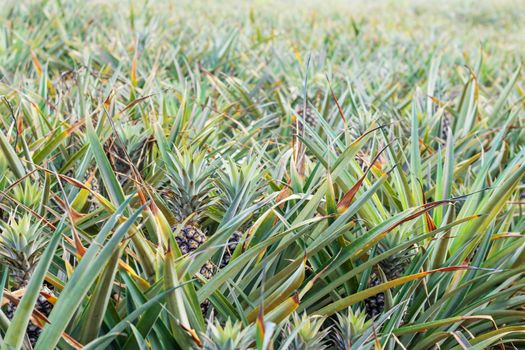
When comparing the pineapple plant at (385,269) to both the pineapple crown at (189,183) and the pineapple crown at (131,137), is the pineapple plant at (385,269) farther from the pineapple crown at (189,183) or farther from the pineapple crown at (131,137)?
the pineapple crown at (131,137)

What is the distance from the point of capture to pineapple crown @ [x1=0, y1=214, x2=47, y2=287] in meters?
0.98

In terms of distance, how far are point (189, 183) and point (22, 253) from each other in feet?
1.04

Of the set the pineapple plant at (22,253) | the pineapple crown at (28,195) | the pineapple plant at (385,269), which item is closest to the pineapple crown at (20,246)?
the pineapple plant at (22,253)

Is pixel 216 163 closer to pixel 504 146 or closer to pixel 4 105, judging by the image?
pixel 4 105

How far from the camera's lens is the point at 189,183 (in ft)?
3.87

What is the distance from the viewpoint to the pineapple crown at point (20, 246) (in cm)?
98

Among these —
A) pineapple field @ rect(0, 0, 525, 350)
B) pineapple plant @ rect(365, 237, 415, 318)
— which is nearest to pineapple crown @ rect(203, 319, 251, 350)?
pineapple field @ rect(0, 0, 525, 350)

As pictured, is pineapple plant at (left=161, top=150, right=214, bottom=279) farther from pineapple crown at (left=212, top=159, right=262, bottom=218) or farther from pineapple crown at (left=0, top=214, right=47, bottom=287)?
pineapple crown at (left=0, top=214, right=47, bottom=287)

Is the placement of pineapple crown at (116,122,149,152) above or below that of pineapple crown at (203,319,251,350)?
above

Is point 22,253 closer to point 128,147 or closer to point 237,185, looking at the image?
point 237,185

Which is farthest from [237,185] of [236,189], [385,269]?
[385,269]

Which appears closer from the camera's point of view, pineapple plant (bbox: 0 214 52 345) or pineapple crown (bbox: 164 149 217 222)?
pineapple plant (bbox: 0 214 52 345)

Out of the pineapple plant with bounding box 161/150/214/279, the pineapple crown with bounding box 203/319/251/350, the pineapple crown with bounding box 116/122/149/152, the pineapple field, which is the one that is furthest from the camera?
the pineapple crown with bounding box 116/122/149/152

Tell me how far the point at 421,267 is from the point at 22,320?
687mm
